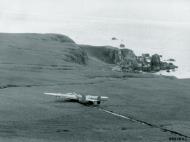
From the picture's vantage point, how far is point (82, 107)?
1831 inches

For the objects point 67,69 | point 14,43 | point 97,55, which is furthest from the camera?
point 97,55

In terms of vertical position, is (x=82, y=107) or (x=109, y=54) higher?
(x=109, y=54)

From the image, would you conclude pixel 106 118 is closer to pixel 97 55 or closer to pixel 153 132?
pixel 153 132

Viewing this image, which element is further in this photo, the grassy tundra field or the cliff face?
the cliff face

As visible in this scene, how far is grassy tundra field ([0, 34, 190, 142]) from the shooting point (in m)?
35.2

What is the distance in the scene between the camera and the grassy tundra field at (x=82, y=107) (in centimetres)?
3516

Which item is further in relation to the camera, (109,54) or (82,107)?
(109,54)

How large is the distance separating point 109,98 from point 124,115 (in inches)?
397

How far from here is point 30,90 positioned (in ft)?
188

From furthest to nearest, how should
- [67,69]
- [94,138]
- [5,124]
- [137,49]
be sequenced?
[137,49]
[67,69]
[5,124]
[94,138]

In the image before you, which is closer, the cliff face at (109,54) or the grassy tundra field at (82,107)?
the grassy tundra field at (82,107)

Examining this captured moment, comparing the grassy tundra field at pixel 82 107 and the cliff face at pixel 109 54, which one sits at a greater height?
the cliff face at pixel 109 54

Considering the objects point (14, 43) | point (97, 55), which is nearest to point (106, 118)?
point (14, 43)

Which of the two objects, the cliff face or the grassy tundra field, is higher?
the cliff face
